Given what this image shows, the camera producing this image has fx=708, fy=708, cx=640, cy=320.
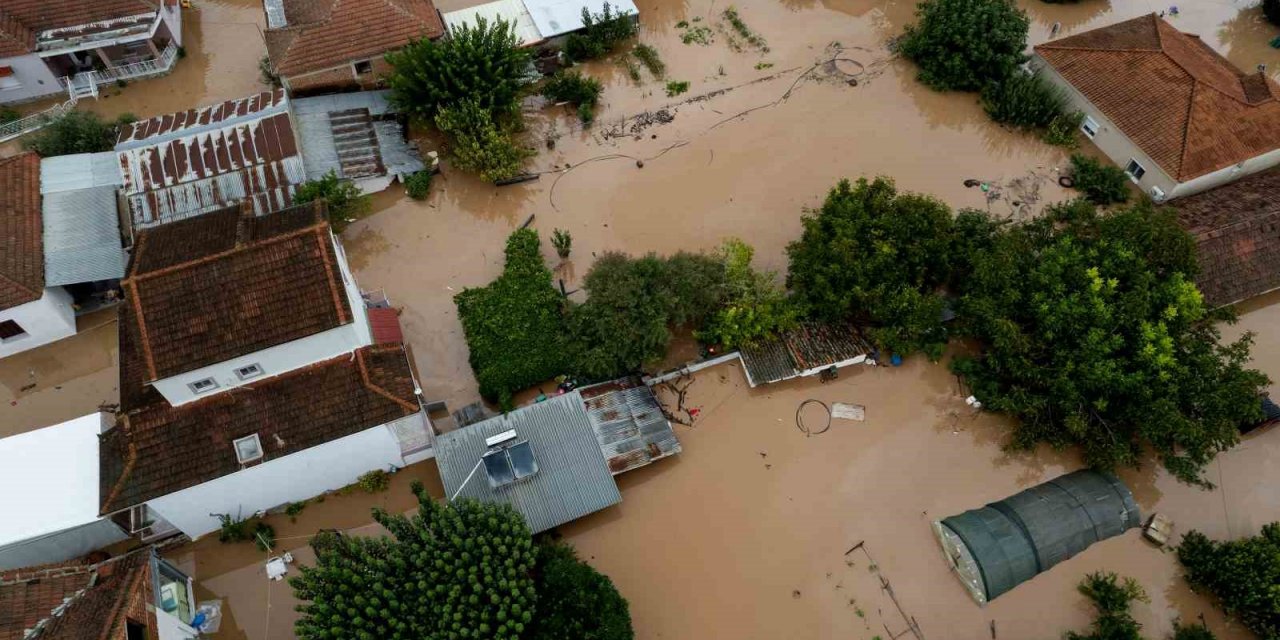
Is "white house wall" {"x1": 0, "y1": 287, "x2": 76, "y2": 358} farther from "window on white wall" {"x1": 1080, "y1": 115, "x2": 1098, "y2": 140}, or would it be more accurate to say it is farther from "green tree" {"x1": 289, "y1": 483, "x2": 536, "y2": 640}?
"window on white wall" {"x1": 1080, "y1": 115, "x2": 1098, "y2": 140}

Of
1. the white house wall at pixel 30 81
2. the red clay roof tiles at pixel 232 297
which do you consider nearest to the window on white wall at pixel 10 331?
the red clay roof tiles at pixel 232 297

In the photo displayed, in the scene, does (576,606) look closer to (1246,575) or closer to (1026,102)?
(1246,575)

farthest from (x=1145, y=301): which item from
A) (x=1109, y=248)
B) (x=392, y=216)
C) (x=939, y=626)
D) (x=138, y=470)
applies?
(x=138, y=470)

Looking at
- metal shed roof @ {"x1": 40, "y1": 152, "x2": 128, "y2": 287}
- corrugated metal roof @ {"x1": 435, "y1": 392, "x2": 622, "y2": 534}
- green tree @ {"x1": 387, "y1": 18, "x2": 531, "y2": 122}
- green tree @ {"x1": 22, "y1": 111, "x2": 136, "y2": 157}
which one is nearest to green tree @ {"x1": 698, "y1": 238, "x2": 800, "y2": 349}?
corrugated metal roof @ {"x1": 435, "y1": 392, "x2": 622, "y2": 534}

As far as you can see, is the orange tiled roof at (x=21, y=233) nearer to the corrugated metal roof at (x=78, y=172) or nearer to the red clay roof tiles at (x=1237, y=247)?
the corrugated metal roof at (x=78, y=172)

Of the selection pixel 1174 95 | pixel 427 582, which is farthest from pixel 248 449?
pixel 1174 95

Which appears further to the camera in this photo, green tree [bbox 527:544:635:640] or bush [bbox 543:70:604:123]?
bush [bbox 543:70:604:123]
